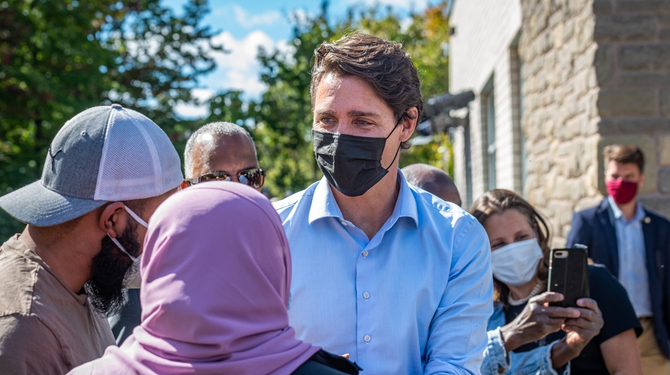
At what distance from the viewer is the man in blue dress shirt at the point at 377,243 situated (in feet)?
6.90

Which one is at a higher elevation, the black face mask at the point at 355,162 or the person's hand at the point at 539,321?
the black face mask at the point at 355,162

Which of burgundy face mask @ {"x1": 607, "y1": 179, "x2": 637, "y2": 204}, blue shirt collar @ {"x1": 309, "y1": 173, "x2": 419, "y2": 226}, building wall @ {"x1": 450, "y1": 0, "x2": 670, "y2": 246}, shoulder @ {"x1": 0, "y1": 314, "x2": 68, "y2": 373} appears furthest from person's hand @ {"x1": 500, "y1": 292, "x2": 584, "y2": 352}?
building wall @ {"x1": 450, "y1": 0, "x2": 670, "y2": 246}

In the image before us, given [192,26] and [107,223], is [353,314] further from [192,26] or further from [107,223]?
[192,26]

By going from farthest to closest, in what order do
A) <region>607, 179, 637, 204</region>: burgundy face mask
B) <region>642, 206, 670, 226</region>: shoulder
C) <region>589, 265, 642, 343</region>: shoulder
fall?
<region>607, 179, 637, 204</region>: burgundy face mask < <region>642, 206, 670, 226</region>: shoulder < <region>589, 265, 642, 343</region>: shoulder

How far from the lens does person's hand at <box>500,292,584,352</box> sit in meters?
2.87

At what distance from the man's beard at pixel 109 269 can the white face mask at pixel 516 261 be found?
1.91 meters

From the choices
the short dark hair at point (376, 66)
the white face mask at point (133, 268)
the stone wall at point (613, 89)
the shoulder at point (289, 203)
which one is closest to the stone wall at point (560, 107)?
the stone wall at point (613, 89)

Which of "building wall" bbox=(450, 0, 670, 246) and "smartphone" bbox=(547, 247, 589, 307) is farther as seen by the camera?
"building wall" bbox=(450, 0, 670, 246)

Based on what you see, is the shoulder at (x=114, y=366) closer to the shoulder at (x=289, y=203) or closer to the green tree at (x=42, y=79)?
the shoulder at (x=289, y=203)

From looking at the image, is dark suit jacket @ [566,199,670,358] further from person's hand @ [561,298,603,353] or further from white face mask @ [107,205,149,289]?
white face mask @ [107,205,149,289]

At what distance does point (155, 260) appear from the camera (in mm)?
1440

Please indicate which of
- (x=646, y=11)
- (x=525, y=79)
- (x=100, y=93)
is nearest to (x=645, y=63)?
(x=646, y=11)

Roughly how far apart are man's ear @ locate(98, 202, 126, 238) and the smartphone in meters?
2.01

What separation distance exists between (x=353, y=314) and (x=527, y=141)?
599 centimetres
